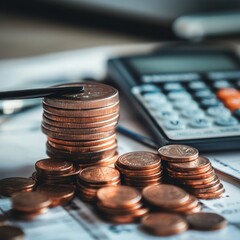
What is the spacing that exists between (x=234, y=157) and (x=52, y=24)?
3.86ft

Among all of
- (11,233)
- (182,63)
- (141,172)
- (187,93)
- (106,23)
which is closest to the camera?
(11,233)

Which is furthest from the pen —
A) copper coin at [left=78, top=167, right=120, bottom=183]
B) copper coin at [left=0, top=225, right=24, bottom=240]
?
copper coin at [left=0, top=225, right=24, bottom=240]

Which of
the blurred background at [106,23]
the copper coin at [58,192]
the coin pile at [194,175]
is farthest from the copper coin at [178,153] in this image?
the blurred background at [106,23]

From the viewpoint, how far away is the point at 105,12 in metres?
1.48

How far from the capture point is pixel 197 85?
34.5 inches

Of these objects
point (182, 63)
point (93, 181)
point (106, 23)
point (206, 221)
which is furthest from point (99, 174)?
point (106, 23)

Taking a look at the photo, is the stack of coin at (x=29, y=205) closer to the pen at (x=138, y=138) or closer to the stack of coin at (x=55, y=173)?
the stack of coin at (x=55, y=173)

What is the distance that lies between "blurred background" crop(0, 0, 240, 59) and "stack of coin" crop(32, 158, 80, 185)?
2.44 feet

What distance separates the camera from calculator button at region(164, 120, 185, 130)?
0.73 metres

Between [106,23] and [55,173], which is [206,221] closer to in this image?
[55,173]

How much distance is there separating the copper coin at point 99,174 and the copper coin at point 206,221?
9 cm

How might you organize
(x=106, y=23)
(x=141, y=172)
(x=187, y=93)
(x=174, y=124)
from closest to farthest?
(x=141, y=172) < (x=174, y=124) < (x=187, y=93) < (x=106, y=23)

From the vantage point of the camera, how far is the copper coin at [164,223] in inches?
20.1

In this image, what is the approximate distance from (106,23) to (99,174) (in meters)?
1.05
